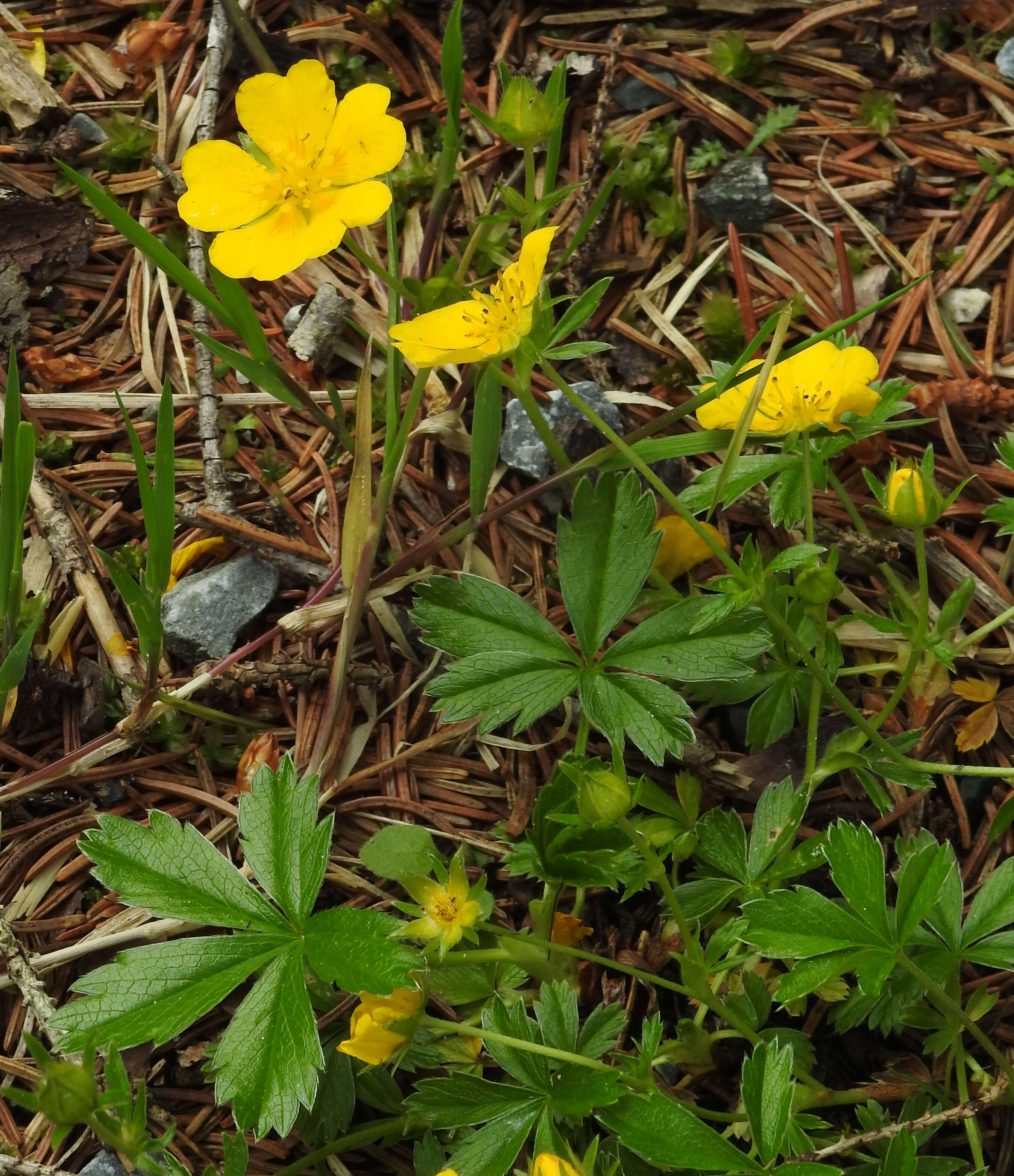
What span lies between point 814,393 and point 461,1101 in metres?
1.23

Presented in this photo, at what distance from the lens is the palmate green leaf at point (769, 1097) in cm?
134

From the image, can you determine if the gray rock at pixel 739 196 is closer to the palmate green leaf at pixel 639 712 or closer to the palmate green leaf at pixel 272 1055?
the palmate green leaf at pixel 639 712

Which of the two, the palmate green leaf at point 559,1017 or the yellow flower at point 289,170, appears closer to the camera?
the palmate green leaf at point 559,1017

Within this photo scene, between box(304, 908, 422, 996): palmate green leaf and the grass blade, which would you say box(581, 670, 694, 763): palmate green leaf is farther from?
box(304, 908, 422, 996): palmate green leaf

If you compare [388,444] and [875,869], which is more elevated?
[388,444]

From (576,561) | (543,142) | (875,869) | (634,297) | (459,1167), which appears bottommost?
(459,1167)

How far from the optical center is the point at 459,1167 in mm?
1476

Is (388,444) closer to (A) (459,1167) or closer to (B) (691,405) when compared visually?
(B) (691,405)

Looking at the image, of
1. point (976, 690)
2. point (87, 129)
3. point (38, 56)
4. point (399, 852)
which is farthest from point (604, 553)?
point (38, 56)

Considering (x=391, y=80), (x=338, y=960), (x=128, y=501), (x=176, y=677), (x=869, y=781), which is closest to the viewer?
(x=338, y=960)

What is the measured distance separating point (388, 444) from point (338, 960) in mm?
867

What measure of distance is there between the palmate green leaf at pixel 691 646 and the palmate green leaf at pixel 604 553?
52 millimetres

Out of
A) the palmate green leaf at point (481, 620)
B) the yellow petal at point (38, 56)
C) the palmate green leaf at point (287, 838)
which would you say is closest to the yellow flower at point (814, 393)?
the palmate green leaf at point (481, 620)

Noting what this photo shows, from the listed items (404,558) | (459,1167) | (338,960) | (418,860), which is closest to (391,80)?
(404,558)
